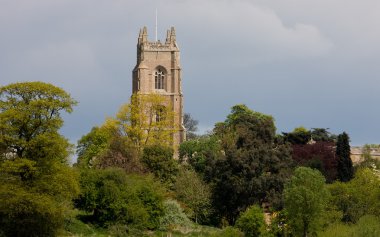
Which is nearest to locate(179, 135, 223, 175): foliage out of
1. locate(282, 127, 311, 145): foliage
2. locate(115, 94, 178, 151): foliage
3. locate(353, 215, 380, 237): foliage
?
locate(115, 94, 178, 151): foliage

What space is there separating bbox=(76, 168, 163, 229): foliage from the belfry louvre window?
43.7 meters

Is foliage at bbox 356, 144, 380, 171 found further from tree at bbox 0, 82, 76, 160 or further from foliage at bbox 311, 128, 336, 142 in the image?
tree at bbox 0, 82, 76, 160

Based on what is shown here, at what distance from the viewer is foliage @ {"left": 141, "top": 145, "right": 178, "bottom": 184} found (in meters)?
61.5

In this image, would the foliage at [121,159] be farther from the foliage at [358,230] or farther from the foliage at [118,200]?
the foliage at [358,230]

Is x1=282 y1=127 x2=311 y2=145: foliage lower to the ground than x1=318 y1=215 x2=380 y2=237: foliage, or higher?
higher

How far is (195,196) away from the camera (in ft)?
193

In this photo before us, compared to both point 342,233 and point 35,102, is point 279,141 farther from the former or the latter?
point 35,102

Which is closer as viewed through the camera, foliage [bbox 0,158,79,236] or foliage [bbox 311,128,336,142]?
foliage [bbox 0,158,79,236]

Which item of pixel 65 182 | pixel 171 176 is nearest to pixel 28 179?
pixel 65 182

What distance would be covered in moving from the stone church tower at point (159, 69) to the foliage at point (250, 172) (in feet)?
123

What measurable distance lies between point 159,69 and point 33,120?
2117 inches

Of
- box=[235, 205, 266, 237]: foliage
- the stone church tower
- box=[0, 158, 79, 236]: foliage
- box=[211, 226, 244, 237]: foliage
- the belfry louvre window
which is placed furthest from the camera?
the belfry louvre window

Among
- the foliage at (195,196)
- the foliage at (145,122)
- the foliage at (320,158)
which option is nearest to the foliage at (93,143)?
the foliage at (145,122)

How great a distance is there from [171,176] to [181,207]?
5161 mm
